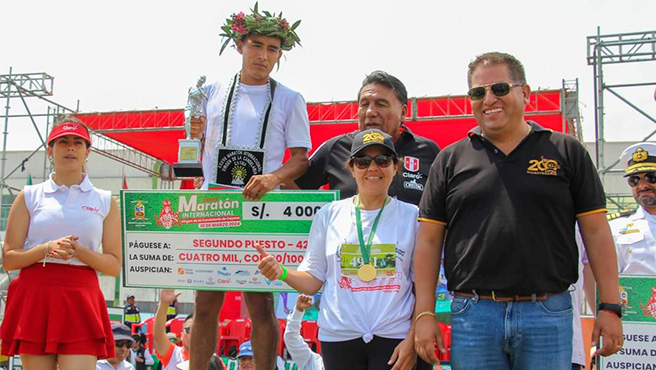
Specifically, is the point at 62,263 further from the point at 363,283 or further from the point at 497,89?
the point at 497,89

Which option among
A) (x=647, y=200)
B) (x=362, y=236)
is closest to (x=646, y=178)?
(x=647, y=200)

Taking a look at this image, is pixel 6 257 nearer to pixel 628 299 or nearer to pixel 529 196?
pixel 529 196

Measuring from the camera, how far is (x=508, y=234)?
2.63 meters

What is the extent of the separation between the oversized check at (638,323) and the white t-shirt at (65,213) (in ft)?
11.1

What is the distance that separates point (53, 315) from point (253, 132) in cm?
155

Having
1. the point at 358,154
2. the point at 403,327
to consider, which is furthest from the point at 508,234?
the point at 358,154

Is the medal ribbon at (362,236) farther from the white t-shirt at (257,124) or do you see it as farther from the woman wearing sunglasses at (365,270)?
the white t-shirt at (257,124)

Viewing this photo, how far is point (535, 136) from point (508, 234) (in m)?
0.49

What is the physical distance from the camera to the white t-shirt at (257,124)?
387 cm

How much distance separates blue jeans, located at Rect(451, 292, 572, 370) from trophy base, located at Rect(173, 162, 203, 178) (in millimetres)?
1983

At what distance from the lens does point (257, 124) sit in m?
3.88

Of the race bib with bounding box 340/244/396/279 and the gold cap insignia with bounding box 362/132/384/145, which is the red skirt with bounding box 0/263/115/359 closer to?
the race bib with bounding box 340/244/396/279

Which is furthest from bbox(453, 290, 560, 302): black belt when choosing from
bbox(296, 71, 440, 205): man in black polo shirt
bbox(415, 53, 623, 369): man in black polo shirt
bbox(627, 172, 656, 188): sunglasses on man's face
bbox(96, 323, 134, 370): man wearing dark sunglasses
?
bbox(96, 323, 134, 370): man wearing dark sunglasses

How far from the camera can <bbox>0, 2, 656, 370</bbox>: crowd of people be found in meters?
2.66
